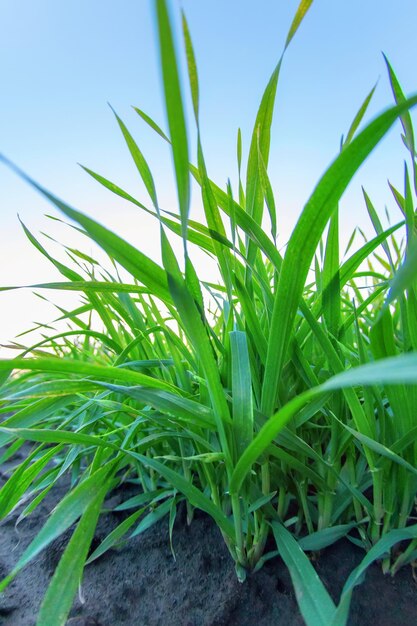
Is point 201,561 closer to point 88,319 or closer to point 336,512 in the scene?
point 336,512

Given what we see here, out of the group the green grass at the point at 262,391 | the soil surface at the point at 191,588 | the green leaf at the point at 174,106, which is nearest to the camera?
the green leaf at the point at 174,106

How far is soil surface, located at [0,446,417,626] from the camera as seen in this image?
43 centimetres

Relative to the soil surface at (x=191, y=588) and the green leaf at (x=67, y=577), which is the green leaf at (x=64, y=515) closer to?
the green leaf at (x=67, y=577)

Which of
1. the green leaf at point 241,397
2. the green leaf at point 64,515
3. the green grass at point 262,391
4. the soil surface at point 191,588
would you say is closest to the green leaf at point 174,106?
the green grass at point 262,391

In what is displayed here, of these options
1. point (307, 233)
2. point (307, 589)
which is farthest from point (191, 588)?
point (307, 233)

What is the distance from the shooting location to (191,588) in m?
0.49

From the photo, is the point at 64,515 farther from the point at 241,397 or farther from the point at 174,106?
the point at 174,106

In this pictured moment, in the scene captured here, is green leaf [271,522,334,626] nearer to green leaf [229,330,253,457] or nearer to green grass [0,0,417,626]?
green grass [0,0,417,626]

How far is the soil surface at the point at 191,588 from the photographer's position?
Result: 435 mm

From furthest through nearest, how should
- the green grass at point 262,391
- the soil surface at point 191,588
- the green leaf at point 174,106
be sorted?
the soil surface at point 191,588, the green grass at point 262,391, the green leaf at point 174,106

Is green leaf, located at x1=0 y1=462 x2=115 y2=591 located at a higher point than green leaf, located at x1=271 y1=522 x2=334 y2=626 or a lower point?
higher

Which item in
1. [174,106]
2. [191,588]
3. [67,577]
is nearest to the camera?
[174,106]

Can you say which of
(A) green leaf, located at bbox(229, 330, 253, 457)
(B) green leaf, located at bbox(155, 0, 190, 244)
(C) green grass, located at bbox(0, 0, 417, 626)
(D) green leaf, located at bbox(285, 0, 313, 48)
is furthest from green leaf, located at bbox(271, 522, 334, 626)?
(D) green leaf, located at bbox(285, 0, 313, 48)

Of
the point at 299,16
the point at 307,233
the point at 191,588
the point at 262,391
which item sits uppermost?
the point at 299,16
